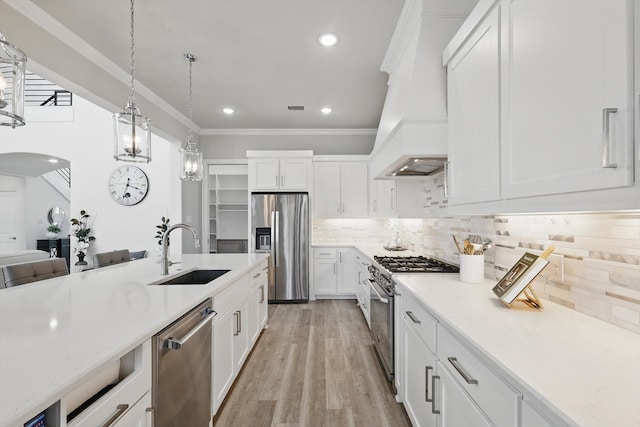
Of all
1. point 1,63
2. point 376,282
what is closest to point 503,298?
point 376,282

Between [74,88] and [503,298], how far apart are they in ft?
12.0

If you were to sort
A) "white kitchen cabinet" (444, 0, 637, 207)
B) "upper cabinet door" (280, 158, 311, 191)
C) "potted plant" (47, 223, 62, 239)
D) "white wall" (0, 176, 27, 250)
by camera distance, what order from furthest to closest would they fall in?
"potted plant" (47, 223, 62, 239)
"white wall" (0, 176, 27, 250)
"upper cabinet door" (280, 158, 311, 191)
"white kitchen cabinet" (444, 0, 637, 207)

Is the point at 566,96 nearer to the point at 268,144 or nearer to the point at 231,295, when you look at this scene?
the point at 231,295

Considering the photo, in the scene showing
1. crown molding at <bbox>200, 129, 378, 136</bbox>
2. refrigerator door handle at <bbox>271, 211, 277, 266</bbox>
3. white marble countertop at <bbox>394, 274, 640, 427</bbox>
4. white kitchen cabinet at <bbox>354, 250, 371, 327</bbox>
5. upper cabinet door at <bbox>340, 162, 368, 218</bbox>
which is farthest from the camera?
crown molding at <bbox>200, 129, 378, 136</bbox>

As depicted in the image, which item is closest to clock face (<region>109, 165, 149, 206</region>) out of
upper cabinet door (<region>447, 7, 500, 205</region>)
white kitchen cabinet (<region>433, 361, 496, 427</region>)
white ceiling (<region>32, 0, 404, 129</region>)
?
white ceiling (<region>32, 0, 404, 129</region>)

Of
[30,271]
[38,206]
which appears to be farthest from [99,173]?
[30,271]

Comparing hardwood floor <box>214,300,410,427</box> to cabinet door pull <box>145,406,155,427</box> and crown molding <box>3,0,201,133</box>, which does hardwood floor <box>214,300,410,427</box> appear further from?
crown molding <box>3,0,201,133</box>

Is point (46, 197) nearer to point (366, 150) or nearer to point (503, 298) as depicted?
point (366, 150)

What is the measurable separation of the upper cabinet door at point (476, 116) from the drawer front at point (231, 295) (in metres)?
1.56

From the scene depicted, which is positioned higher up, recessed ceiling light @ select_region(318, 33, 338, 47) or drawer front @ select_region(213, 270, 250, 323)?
recessed ceiling light @ select_region(318, 33, 338, 47)

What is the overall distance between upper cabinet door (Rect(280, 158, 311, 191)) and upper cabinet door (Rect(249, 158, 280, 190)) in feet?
0.27

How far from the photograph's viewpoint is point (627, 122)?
73cm

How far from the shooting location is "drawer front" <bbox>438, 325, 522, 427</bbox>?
2.74 ft

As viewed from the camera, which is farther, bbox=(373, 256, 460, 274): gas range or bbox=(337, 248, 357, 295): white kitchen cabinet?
bbox=(337, 248, 357, 295): white kitchen cabinet
